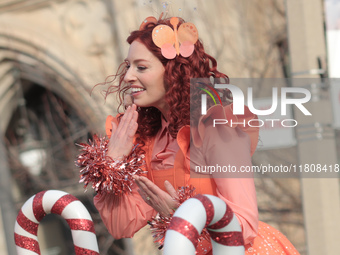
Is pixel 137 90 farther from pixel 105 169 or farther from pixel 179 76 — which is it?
pixel 105 169

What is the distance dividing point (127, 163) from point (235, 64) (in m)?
3.10

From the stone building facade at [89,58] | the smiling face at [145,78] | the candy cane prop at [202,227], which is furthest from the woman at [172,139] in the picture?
the stone building facade at [89,58]

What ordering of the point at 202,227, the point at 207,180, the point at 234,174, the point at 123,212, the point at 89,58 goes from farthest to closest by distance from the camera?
the point at 89,58 → the point at 123,212 → the point at 207,180 → the point at 234,174 → the point at 202,227

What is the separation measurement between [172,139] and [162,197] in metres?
0.32

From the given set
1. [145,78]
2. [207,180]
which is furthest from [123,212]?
[145,78]

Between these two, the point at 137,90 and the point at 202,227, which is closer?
the point at 202,227

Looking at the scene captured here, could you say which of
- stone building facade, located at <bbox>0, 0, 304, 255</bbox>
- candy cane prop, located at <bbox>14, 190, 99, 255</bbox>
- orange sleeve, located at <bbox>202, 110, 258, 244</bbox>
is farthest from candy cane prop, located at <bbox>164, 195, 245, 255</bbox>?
stone building facade, located at <bbox>0, 0, 304, 255</bbox>

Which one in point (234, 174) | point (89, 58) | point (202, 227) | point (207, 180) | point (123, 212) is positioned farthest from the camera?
point (89, 58)

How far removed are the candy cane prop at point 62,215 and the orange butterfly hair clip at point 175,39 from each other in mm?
544

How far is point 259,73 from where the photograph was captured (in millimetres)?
4754

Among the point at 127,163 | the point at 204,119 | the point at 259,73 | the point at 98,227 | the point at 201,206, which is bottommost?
the point at 201,206

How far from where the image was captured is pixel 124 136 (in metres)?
1.70

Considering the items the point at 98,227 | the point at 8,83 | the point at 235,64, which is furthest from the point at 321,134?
the point at 8,83

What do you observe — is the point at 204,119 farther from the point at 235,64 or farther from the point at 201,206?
the point at 235,64
